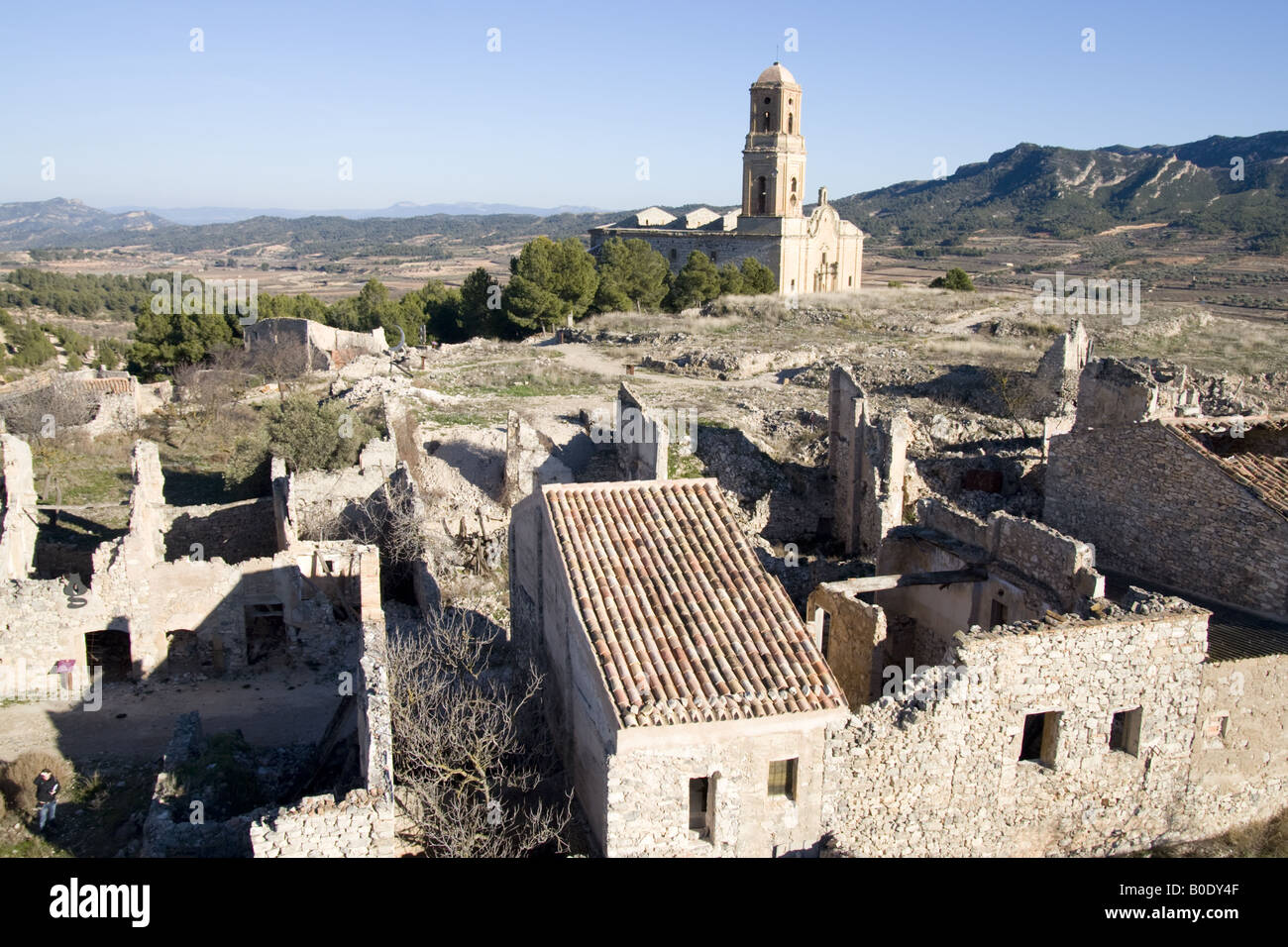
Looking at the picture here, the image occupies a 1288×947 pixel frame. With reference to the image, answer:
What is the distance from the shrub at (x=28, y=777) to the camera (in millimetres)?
11250

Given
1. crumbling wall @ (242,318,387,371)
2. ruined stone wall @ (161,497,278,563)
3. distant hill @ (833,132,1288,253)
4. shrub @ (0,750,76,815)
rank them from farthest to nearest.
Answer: distant hill @ (833,132,1288,253), crumbling wall @ (242,318,387,371), ruined stone wall @ (161,497,278,563), shrub @ (0,750,76,815)

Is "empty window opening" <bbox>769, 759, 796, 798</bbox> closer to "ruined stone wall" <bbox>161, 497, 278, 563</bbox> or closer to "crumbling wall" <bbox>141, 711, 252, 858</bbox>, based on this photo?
"crumbling wall" <bbox>141, 711, 252, 858</bbox>

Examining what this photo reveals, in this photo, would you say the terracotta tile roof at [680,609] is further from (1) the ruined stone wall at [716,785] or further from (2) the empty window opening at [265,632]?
(2) the empty window opening at [265,632]

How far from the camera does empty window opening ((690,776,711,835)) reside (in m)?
8.11

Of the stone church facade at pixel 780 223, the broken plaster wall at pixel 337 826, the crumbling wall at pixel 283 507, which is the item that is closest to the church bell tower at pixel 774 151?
the stone church facade at pixel 780 223

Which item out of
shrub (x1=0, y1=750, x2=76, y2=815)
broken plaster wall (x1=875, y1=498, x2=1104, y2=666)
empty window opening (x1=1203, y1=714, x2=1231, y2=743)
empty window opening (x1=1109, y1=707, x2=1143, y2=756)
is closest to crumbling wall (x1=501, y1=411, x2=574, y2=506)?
broken plaster wall (x1=875, y1=498, x2=1104, y2=666)

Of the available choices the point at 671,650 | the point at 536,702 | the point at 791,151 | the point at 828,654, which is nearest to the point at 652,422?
the point at 828,654

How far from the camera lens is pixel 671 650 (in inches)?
327

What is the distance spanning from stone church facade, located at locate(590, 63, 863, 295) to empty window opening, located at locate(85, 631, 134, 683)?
4682 cm

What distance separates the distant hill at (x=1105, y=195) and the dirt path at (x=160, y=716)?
84814 mm

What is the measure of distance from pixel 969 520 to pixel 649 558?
18.4ft

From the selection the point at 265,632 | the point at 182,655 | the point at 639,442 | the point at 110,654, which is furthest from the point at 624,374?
the point at 110,654

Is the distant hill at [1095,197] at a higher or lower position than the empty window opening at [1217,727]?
higher
